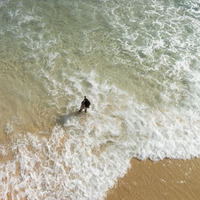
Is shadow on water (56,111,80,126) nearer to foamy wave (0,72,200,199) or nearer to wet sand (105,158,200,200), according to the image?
foamy wave (0,72,200,199)

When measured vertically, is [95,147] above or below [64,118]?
below

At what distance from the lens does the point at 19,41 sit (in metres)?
15.4

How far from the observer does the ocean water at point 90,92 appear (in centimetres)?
956

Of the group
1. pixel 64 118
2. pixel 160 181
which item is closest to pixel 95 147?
pixel 64 118

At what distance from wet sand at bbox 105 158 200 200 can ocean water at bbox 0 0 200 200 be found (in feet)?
1.24

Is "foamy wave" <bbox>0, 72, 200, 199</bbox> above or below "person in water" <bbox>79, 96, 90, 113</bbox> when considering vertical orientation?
below

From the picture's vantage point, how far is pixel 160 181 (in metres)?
9.15

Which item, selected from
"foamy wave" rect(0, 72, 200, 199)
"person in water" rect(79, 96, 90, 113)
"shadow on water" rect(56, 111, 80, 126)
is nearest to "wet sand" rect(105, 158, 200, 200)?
"foamy wave" rect(0, 72, 200, 199)

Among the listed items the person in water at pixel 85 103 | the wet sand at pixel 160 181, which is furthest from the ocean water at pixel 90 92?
the person in water at pixel 85 103

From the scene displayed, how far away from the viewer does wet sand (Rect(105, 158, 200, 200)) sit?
28.7ft

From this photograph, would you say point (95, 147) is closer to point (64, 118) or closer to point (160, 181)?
point (64, 118)

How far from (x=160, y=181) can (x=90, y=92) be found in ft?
21.2

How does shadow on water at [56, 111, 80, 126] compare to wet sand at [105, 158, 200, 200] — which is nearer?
wet sand at [105, 158, 200, 200]

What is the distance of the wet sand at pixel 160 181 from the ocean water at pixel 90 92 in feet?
1.24
